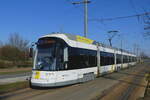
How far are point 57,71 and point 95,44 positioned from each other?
836cm

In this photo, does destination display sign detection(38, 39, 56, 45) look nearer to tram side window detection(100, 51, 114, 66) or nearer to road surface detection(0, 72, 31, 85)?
road surface detection(0, 72, 31, 85)

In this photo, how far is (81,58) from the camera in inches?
610

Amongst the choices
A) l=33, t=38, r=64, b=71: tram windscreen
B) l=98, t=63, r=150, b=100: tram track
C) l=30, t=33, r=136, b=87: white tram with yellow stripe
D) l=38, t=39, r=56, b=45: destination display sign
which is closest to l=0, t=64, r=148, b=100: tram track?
l=98, t=63, r=150, b=100: tram track

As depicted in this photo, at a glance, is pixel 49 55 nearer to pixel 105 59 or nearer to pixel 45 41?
pixel 45 41

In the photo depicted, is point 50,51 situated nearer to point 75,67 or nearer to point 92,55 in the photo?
point 75,67

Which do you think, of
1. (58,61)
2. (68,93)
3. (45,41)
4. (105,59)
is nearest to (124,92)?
(68,93)

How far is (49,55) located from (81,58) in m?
3.43

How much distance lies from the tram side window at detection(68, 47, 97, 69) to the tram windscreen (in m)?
1.07

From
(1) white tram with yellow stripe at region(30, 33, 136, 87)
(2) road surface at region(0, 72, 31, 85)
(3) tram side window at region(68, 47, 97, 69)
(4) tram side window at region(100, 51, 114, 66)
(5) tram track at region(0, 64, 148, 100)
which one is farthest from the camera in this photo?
(4) tram side window at region(100, 51, 114, 66)

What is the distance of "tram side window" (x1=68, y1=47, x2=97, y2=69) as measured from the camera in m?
13.9

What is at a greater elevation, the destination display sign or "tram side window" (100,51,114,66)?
the destination display sign

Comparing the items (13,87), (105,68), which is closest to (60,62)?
(13,87)

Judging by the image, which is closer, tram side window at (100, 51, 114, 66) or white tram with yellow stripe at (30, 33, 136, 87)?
white tram with yellow stripe at (30, 33, 136, 87)

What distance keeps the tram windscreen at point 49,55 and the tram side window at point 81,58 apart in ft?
3.51
